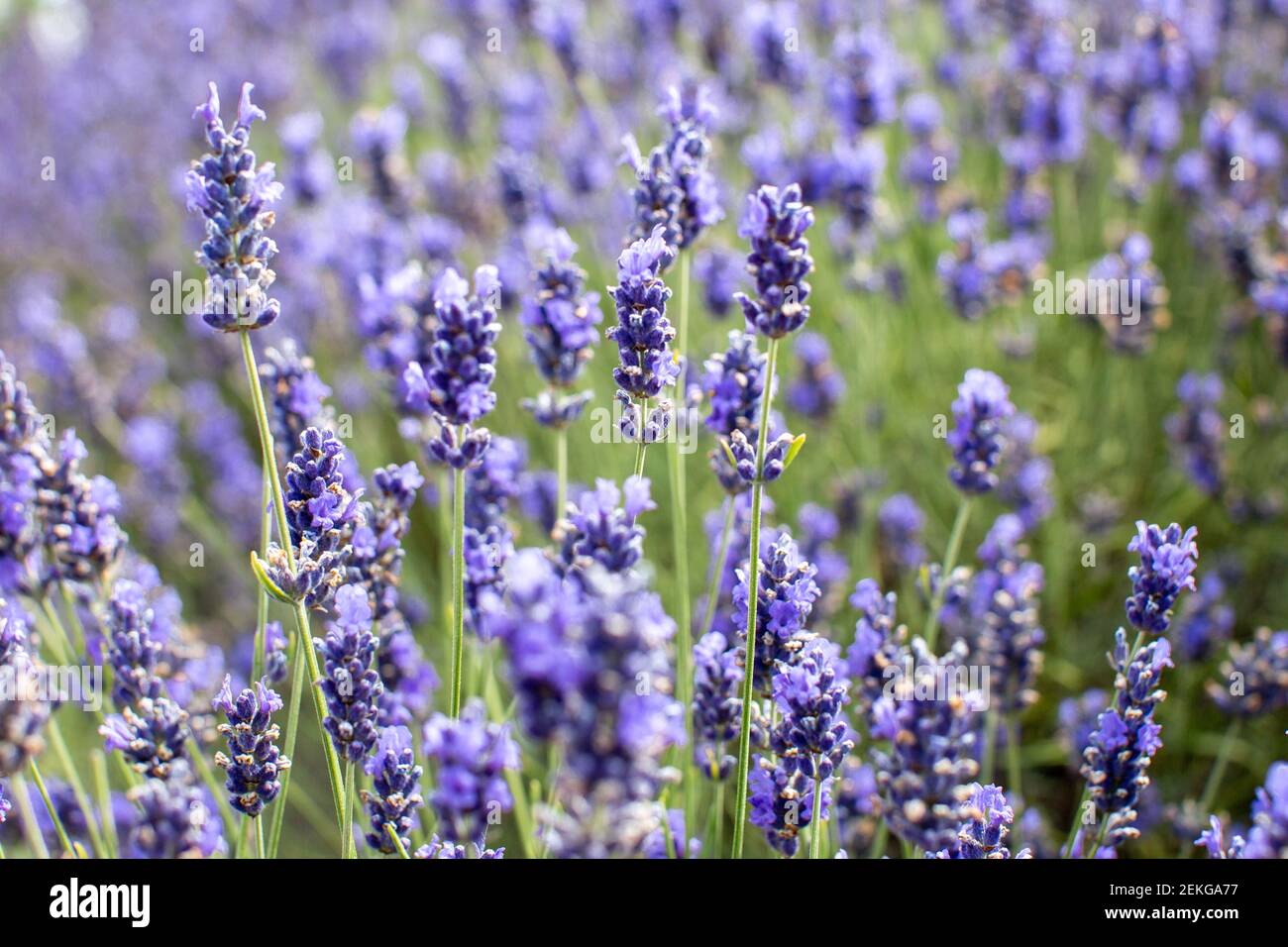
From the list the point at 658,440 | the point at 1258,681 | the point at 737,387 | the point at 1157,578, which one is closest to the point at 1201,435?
the point at 1258,681

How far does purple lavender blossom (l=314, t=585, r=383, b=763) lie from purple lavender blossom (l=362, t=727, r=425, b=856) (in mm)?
38

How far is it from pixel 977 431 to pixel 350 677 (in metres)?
1.19

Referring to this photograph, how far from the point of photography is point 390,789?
1.51 meters

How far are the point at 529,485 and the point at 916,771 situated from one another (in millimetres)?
1270

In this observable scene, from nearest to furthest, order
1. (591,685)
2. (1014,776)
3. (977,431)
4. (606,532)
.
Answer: (591,685), (606,532), (977,431), (1014,776)

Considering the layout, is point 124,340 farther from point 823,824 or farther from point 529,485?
point 823,824

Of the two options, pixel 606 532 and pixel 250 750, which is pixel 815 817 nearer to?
pixel 606 532

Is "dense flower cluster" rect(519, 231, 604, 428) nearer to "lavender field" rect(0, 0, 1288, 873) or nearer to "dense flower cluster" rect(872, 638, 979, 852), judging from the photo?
"lavender field" rect(0, 0, 1288, 873)

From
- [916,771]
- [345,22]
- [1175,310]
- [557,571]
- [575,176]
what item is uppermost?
[345,22]

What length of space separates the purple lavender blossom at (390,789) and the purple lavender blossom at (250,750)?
0.44ft

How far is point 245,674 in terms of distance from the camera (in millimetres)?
3047

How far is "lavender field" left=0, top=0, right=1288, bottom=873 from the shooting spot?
5.02 ft

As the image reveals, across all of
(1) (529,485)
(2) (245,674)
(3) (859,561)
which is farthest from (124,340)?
(3) (859,561)

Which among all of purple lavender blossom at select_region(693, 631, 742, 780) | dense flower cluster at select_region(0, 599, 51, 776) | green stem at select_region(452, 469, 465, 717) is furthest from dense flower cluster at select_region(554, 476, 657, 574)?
dense flower cluster at select_region(0, 599, 51, 776)
